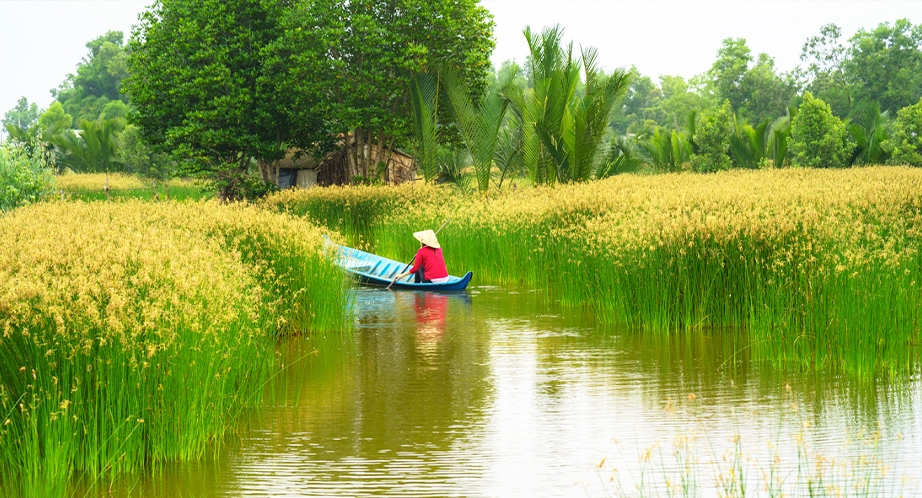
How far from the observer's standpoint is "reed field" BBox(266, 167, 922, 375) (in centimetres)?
857

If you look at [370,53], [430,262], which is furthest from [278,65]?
[430,262]

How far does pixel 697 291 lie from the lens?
35.9ft

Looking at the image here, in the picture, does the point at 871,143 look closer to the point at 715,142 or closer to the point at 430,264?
the point at 715,142

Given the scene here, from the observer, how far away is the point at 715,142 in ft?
110

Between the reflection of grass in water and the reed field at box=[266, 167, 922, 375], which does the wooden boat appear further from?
the reflection of grass in water

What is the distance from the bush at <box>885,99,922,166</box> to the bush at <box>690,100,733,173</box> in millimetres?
5172

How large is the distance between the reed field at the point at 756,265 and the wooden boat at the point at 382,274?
1.34 metres

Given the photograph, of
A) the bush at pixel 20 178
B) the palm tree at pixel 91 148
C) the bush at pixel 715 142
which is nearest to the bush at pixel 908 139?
the bush at pixel 715 142

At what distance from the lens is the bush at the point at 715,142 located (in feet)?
109

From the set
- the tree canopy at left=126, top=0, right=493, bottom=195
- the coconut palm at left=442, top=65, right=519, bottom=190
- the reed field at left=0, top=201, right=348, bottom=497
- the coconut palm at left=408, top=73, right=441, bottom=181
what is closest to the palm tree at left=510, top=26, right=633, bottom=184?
the coconut palm at left=442, top=65, right=519, bottom=190

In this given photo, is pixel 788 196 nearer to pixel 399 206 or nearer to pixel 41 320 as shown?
pixel 41 320

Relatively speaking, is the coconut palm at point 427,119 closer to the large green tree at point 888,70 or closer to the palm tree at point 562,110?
the palm tree at point 562,110

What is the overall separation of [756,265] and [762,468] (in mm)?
4954

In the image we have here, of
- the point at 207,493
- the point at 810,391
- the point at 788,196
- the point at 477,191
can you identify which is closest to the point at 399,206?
the point at 477,191
